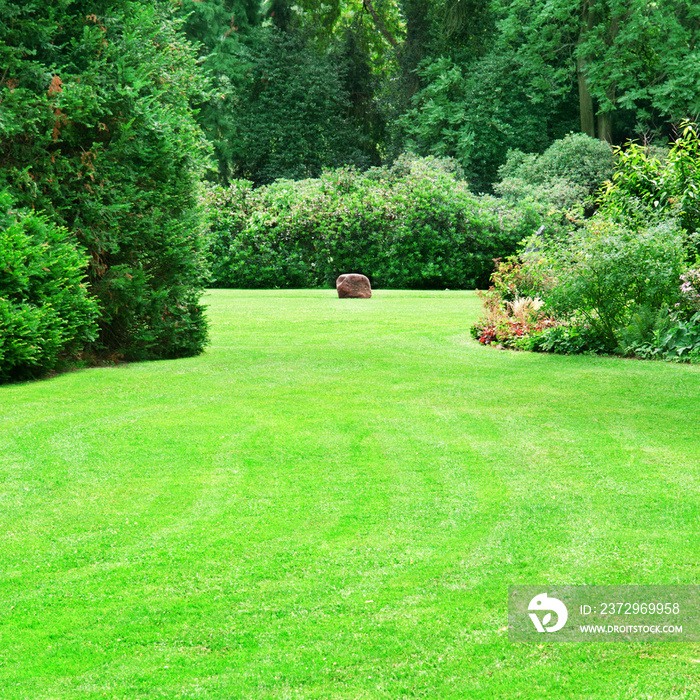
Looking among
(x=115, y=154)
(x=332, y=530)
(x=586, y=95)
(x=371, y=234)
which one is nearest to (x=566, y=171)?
(x=586, y=95)

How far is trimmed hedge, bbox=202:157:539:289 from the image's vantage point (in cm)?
2378

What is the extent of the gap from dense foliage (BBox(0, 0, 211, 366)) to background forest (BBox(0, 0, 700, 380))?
3 cm

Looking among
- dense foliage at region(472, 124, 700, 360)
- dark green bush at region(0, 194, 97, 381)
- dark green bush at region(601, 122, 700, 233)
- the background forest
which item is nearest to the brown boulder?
the background forest

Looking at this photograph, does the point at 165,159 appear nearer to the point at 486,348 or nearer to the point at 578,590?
the point at 486,348

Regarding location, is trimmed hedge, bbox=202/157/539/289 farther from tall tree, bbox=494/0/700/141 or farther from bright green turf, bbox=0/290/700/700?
bright green turf, bbox=0/290/700/700

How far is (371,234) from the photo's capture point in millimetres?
23969

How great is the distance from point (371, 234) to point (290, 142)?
15958 mm

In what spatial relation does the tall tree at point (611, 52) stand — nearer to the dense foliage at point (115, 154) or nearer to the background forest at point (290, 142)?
the background forest at point (290, 142)

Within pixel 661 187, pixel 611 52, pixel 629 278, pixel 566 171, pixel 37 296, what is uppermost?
pixel 611 52

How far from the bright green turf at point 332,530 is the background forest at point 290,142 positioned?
1.80m

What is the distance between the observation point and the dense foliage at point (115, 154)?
8.91 m

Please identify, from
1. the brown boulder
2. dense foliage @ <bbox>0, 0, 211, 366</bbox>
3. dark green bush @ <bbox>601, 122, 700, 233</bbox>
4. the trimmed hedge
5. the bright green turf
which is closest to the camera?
the bright green turf

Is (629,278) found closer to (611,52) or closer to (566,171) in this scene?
(566,171)

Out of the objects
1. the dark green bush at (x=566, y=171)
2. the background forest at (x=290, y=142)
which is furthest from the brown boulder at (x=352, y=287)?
the dark green bush at (x=566, y=171)
